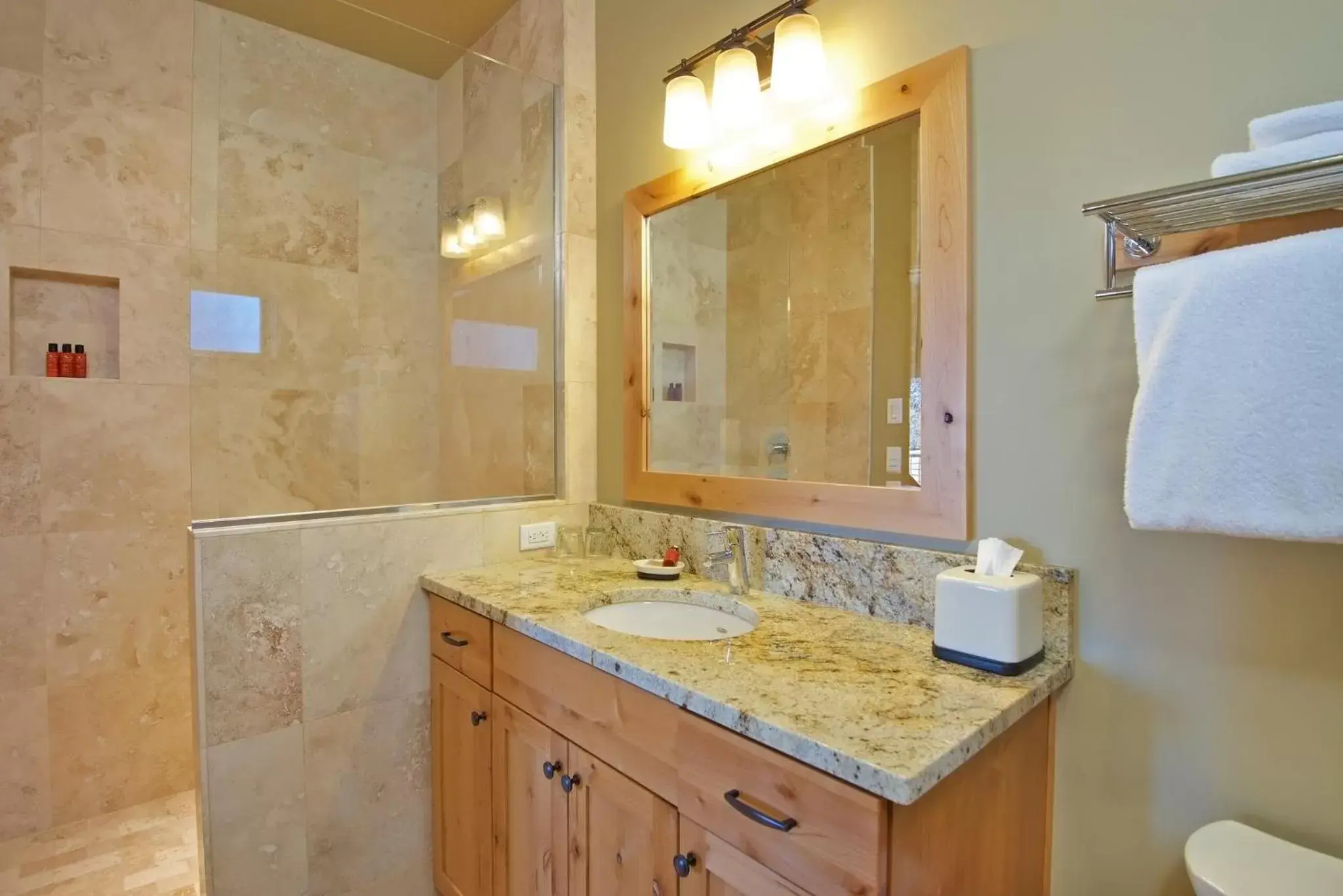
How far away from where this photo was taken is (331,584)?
59.8 inches

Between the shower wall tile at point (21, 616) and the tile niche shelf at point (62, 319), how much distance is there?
0.55 metres

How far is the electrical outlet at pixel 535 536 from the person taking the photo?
1.83 metres

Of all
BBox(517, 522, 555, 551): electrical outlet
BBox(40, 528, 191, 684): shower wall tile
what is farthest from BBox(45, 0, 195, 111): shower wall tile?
BBox(517, 522, 555, 551): electrical outlet

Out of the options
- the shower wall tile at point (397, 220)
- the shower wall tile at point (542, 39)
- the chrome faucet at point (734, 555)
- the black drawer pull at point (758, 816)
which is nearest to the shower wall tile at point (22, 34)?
the shower wall tile at point (397, 220)

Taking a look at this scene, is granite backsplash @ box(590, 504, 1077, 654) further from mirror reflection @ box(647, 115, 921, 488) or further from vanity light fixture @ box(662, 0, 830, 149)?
vanity light fixture @ box(662, 0, 830, 149)

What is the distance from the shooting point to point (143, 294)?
2139 mm

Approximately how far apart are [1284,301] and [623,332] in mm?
1437

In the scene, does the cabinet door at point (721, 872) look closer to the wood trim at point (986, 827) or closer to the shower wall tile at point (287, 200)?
the wood trim at point (986, 827)

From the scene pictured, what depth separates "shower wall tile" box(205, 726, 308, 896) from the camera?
1.40 metres

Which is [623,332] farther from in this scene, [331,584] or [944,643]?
[944,643]

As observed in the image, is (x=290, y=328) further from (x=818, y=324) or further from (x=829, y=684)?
(x=829, y=684)

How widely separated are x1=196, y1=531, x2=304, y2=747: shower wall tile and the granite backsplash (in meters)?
0.91

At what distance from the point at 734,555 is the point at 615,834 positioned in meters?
0.61

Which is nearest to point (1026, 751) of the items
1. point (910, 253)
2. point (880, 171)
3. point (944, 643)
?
point (944, 643)
